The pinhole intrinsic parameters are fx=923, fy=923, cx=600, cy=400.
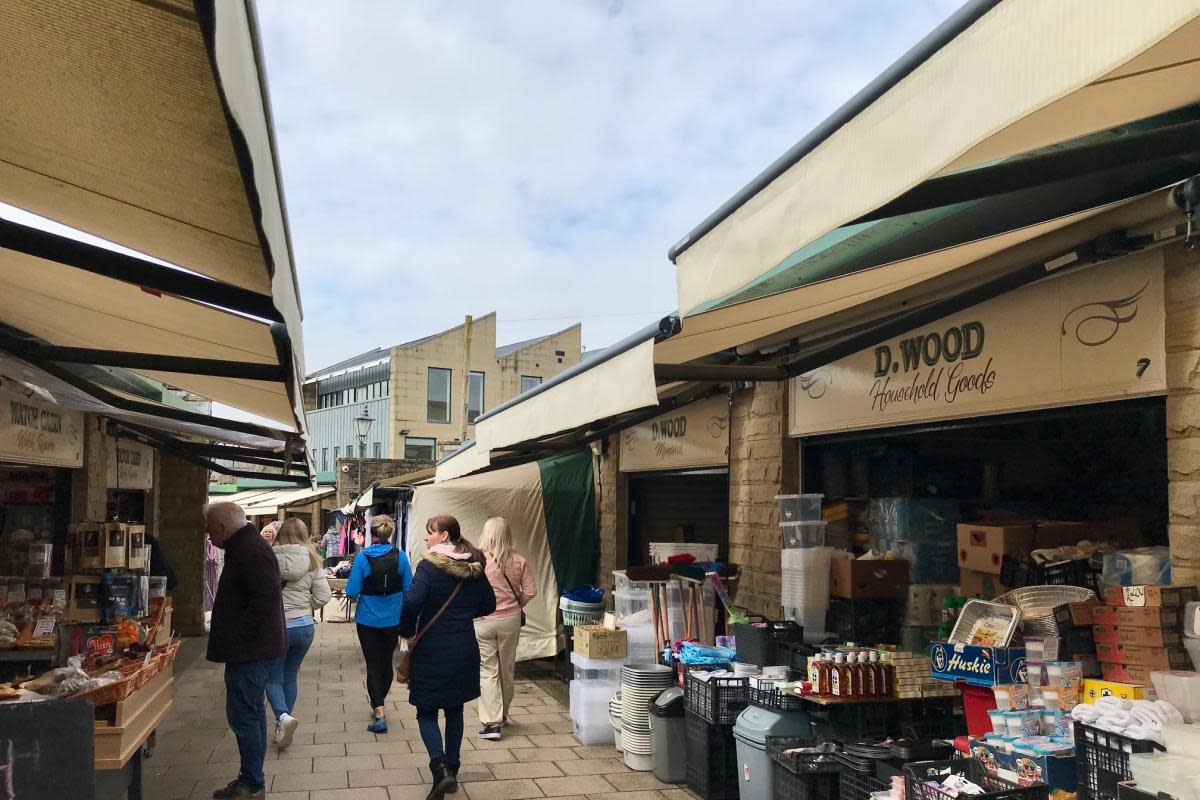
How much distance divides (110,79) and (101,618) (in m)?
5.40

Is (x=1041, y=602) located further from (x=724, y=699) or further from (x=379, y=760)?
(x=379, y=760)

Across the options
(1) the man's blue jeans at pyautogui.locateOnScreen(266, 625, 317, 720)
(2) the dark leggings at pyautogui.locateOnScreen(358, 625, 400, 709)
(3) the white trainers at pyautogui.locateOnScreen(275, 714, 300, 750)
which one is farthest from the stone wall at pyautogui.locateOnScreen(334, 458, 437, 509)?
(3) the white trainers at pyautogui.locateOnScreen(275, 714, 300, 750)

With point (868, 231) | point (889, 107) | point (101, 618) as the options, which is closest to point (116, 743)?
point (101, 618)

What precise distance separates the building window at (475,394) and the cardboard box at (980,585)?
101 feet

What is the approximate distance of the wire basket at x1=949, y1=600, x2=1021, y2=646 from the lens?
3.86 m

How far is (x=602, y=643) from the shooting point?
702cm

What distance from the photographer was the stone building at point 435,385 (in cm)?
A: 3384

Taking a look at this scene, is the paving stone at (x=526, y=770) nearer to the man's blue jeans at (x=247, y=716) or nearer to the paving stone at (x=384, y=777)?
the paving stone at (x=384, y=777)

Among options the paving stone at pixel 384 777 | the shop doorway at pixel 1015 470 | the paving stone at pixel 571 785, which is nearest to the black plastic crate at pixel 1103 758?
the shop doorway at pixel 1015 470

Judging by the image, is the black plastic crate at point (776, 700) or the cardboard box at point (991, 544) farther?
the black plastic crate at point (776, 700)

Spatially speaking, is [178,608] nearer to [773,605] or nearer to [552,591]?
[552,591]

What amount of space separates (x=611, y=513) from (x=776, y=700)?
5299 mm

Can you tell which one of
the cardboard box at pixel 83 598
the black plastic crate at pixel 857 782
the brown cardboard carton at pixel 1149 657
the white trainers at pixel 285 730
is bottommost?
the white trainers at pixel 285 730

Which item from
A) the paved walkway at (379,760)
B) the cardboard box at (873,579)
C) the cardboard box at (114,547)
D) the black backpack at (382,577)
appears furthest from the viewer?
the black backpack at (382,577)
